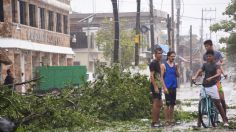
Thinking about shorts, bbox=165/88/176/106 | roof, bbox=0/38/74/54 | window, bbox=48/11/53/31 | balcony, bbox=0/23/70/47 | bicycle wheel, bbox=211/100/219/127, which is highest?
window, bbox=48/11/53/31

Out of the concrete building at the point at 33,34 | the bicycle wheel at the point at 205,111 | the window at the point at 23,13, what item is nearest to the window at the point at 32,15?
the concrete building at the point at 33,34

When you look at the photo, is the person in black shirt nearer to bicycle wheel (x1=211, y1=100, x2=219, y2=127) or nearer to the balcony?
bicycle wheel (x1=211, y1=100, x2=219, y2=127)

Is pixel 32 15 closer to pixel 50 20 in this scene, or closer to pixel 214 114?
pixel 50 20

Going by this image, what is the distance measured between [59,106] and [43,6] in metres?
26.6

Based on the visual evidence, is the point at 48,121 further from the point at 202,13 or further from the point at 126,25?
the point at 202,13

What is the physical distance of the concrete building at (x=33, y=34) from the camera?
96.3ft

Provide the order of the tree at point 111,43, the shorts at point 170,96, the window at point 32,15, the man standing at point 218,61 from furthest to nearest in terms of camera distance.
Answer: the tree at point 111,43 < the window at point 32,15 < the shorts at point 170,96 < the man standing at point 218,61

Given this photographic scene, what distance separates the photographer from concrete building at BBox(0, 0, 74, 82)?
2934 centimetres

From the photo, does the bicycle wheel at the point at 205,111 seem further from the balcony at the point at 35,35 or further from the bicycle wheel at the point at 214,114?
the balcony at the point at 35,35

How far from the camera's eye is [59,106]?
421 inches

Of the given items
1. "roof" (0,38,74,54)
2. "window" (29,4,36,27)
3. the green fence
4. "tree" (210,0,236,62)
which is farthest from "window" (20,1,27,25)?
"tree" (210,0,236,62)

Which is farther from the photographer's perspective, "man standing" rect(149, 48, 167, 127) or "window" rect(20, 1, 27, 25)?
"window" rect(20, 1, 27, 25)

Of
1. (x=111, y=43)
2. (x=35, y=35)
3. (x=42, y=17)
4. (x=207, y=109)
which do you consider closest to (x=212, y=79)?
(x=207, y=109)

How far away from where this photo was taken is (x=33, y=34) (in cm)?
3362
